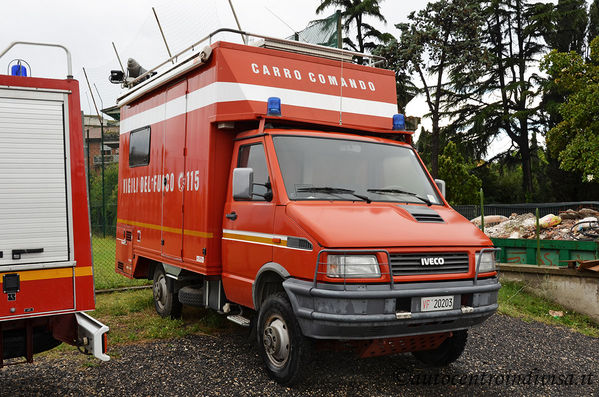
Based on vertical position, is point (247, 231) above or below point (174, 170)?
below

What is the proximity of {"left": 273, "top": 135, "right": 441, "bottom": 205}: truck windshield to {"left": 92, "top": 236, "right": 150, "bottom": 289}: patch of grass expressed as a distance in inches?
250

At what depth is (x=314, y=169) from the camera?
216 inches

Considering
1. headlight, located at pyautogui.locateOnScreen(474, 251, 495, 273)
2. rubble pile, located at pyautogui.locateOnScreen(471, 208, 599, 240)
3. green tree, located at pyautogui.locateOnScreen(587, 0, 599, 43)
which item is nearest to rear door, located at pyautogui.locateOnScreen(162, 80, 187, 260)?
headlight, located at pyautogui.locateOnScreen(474, 251, 495, 273)

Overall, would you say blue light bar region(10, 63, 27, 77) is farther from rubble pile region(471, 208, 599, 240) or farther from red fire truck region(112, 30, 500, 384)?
rubble pile region(471, 208, 599, 240)

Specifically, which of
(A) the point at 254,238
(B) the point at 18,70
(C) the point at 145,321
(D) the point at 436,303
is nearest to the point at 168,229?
(C) the point at 145,321

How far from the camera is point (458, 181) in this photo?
32.3 metres

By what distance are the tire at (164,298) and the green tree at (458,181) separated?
85.7 ft

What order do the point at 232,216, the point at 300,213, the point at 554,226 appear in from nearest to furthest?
the point at 300,213 → the point at 232,216 → the point at 554,226

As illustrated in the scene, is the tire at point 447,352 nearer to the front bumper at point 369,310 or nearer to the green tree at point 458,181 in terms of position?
the front bumper at point 369,310

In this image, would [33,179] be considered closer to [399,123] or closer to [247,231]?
[247,231]

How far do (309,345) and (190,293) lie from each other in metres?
2.57

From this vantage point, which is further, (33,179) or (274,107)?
(274,107)

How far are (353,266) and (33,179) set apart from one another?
107 inches

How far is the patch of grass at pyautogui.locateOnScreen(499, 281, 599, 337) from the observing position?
8547 millimetres
